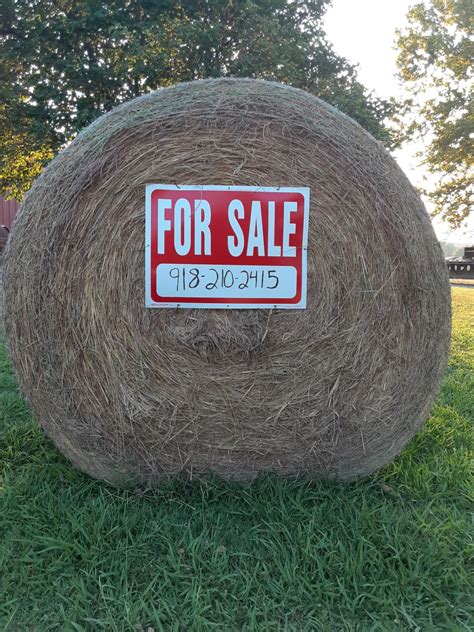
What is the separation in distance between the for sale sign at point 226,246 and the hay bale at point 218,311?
0.06m

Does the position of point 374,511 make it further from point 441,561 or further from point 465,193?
point 465,193

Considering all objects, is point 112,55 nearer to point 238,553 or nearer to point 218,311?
point 218,311

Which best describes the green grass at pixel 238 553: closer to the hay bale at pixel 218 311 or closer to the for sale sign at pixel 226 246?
the hay bale at pixel 218 311

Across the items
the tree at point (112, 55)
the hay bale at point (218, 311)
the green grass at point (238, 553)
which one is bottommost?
the green grass at point (238, 553)

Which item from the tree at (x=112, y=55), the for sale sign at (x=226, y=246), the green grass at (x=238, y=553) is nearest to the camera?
the green grass at (x=238, y=553)

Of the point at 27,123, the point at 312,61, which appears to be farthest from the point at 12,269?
the point at 312,61

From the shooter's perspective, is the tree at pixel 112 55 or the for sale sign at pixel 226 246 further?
the tree at pixel 112 55

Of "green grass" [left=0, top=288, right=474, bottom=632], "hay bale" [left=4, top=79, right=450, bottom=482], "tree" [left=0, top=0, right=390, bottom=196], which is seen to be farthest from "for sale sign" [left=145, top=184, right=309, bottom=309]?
"tree" [left=0, top=0, right=390, bottom=196]

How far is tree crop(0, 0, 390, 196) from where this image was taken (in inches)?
405

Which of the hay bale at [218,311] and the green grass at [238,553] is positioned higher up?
the hay bale at [218,311]

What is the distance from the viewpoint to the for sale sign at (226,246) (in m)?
2.40

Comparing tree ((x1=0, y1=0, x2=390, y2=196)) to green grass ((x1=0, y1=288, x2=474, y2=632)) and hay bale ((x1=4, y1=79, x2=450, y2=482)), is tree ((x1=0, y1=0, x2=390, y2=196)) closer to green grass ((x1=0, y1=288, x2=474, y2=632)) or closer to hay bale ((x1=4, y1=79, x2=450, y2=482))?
hay bale ((x1=4, y1=79, x2=450, y2=482))

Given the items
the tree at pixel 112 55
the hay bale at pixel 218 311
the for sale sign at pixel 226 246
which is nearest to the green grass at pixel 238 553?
the hay bale at pixel 218 311

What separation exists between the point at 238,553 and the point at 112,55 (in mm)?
10970
